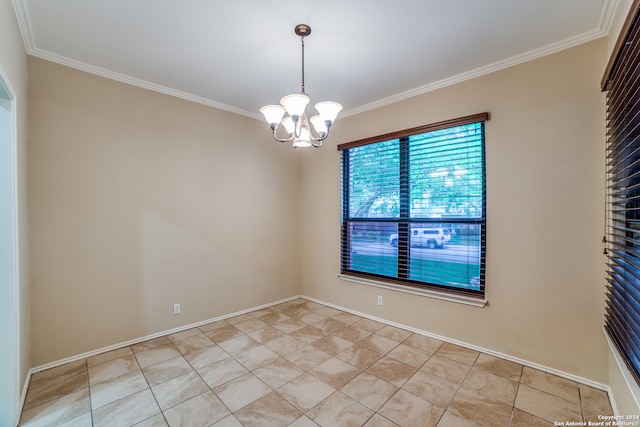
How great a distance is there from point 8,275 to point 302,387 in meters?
2.10

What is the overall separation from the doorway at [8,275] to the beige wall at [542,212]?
11.1 feet

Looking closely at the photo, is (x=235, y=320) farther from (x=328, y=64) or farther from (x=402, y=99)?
(x=402, y=99)

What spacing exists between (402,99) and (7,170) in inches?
137

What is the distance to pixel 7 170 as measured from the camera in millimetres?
1780

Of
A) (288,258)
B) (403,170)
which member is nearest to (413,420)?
(403,170)

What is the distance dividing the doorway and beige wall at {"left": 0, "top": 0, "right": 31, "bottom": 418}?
0.16 m

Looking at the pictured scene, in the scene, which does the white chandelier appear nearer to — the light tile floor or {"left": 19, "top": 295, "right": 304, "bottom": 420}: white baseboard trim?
the light tile floor

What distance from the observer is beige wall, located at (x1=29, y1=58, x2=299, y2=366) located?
8.23 feet

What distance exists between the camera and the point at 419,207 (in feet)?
10.5

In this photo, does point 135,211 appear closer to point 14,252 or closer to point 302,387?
point 14,252

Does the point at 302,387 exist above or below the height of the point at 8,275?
below

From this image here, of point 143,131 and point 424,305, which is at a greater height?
point 143,131

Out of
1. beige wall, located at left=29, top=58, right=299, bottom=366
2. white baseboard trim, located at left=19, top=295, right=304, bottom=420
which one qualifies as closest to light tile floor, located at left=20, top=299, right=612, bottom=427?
white baseboard trim, located at left=19, top=295, right=304, bottom=420

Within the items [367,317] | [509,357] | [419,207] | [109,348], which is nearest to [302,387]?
[367,317]
